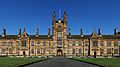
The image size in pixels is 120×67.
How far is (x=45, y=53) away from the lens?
280 feet

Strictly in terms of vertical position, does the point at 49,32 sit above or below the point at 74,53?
above

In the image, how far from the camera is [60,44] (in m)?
84.6

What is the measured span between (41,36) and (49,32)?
3.33 metres

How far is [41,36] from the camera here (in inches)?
3474

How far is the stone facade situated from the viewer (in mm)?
85250

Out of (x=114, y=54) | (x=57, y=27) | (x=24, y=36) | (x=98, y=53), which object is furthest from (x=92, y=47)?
(x=24, y=36)

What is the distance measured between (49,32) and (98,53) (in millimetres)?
19334

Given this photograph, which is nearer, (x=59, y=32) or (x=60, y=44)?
(x=60, y=44)

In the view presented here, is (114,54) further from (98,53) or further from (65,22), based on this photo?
(65,22)

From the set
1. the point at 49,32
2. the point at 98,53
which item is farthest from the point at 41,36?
the point at 98,53

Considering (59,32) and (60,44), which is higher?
(59,32)

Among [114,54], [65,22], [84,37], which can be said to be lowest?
[114,54]

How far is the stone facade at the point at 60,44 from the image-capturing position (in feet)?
280

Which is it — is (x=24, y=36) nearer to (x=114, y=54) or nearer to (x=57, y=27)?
(x=57, y=27)
